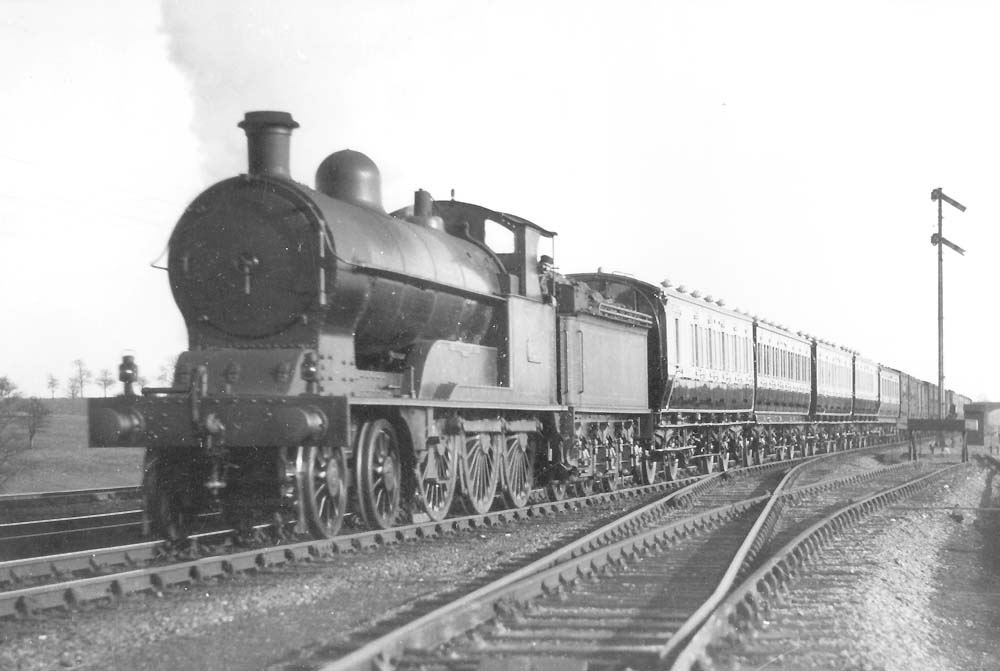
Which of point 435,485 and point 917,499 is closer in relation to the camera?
point 435,485

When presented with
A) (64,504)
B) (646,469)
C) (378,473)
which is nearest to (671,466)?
(646,469)

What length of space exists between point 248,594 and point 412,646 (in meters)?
2.29

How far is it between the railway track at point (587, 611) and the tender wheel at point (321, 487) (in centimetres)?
206

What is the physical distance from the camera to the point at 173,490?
9.34m

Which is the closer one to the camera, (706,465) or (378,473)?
(378,473)

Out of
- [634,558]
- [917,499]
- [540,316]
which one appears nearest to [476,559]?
[634,558]

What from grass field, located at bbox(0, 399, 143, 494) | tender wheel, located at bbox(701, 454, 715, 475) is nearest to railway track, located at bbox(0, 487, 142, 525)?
grass field, located at bbox(0, 399, 143, 494)

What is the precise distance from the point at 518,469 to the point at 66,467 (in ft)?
80.5

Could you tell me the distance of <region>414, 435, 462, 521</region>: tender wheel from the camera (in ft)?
35.2

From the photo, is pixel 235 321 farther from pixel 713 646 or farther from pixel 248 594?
pixel 713 646

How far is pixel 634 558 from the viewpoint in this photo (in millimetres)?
8898

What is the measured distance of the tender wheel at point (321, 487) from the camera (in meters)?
8.95

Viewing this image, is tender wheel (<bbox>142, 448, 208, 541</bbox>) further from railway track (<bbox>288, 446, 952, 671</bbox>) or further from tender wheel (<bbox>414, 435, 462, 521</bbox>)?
railway track (<bbox>288, 446, 952, 671</bbox>)

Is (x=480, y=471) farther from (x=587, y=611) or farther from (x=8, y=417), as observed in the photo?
(x=8, y=417)
